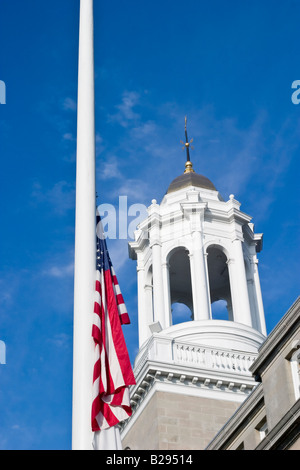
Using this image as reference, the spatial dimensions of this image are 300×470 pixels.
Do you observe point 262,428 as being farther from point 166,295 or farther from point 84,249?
point 166,295

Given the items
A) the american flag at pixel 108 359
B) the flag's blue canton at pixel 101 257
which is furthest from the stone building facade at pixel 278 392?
the american flag at pixel 108 359

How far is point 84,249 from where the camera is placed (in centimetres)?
1702

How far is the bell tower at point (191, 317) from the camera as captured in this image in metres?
39.8

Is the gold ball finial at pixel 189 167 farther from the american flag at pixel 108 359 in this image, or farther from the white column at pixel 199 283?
the american flag at pixel 108 359

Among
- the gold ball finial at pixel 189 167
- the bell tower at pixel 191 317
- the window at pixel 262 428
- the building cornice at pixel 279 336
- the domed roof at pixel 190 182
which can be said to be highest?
the gold ball finial at pixel 189 167

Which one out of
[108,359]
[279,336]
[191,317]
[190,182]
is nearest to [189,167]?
[190,182]

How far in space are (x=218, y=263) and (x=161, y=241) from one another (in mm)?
4606

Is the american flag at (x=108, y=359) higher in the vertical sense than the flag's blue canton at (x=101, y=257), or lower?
lower

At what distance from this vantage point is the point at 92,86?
1941 centimetres

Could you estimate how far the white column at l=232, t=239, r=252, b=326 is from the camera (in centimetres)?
4622

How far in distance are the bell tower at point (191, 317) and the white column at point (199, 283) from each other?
0.05 metres

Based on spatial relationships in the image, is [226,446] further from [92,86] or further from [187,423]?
[92,86]

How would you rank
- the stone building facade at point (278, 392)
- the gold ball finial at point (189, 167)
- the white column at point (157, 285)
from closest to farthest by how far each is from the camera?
the stone building facade at point (278, 392) < the white column at point (157, 285) < the gold ball finial at point (189, 167)
